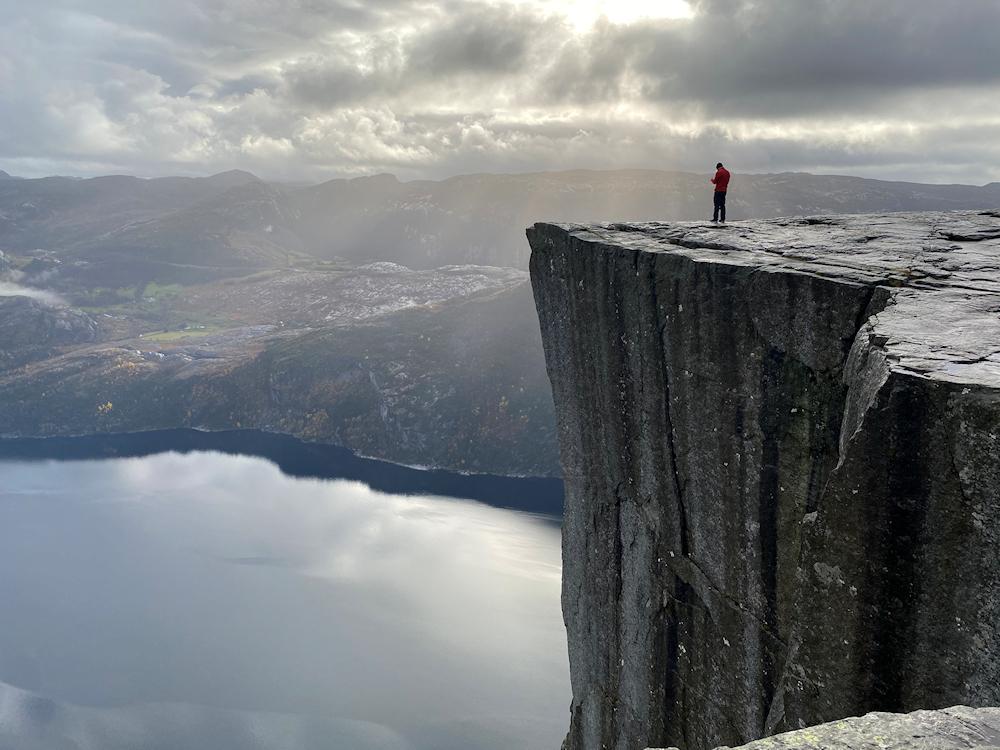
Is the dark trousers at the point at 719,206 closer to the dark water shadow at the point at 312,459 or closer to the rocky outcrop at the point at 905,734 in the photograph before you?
the rocky outcrop at the point at 905,734

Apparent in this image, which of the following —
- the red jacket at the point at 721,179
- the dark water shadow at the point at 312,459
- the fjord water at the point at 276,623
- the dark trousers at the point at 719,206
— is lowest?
the dark water shadow at the point at 312,459

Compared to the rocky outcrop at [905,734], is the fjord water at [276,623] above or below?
below

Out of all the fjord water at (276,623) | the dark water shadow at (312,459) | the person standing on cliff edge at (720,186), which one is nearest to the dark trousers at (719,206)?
the person standing on cliff edge at (720,186)

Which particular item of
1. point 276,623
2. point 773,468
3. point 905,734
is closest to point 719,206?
point 773,468

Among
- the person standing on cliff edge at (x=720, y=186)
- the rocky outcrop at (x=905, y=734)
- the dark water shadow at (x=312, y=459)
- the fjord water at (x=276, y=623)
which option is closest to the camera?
the rocky outcrop at (x=905, y=734)

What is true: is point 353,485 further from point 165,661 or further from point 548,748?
point 548,748

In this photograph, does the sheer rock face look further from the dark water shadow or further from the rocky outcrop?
the dark water shadow

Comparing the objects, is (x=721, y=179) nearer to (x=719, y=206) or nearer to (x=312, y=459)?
(x=719, y=206)
